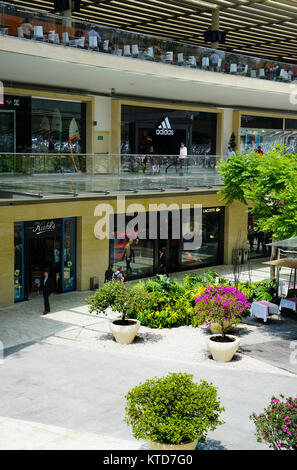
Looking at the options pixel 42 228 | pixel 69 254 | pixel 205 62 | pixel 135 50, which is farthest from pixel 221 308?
pixel 205 62

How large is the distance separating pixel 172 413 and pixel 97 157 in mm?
14950

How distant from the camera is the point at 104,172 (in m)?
23.2

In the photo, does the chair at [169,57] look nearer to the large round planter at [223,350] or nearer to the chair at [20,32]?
the chair at [20,32]

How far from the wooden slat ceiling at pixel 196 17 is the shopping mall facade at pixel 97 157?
3590mm

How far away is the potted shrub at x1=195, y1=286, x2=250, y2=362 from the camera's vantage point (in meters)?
16.3

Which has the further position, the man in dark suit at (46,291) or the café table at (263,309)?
the man in dark suit at (46,291)

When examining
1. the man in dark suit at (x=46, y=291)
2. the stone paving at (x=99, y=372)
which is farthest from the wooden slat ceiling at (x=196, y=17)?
the stone paving at (x=99, y=372)

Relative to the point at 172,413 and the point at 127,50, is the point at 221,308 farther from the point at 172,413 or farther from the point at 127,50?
the point at 127,50

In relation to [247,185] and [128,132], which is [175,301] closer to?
[247,185]

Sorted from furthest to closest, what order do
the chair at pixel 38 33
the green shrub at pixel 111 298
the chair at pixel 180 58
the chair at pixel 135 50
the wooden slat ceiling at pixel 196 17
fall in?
the wooden slat ceiling at pixel 196 17
the chair at pixel 180 58
the chair at pixel 135 50
the chair at pixel 38 33
the green shrub at pixel 111 298

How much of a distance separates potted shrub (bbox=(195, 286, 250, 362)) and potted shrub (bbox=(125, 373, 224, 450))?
22.4 ft

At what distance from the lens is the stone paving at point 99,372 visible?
11.4 metres

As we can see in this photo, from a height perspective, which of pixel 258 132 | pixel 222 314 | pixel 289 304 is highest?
pixel 258 132
